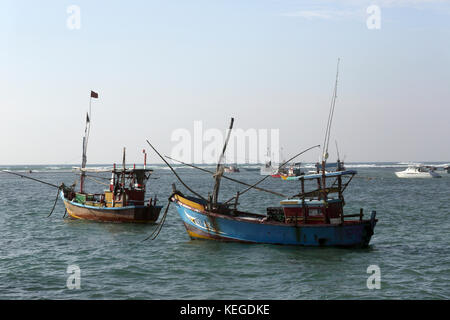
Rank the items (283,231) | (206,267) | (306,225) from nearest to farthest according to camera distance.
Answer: (206,267)
(306,225)
(283,231)

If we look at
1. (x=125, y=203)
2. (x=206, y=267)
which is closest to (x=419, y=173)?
(x=125, y=203)

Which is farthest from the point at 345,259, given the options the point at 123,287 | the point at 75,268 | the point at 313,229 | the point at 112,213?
the point at 112,213

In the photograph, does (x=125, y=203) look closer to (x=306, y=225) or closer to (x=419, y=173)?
(x=306, y=225)

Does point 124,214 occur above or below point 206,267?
above

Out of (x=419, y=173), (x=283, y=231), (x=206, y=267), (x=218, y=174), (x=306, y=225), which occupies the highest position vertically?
(x=419, y=173)

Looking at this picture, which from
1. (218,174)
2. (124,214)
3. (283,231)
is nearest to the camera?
(283,231)

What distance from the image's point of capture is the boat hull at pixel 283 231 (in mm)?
23609

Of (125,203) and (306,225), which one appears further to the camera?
(125,203)

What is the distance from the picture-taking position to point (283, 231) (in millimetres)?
23984

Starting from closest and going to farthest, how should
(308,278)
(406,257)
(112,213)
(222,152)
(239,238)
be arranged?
(308,278), (406,257), (239,238), (222,152), (112,213)

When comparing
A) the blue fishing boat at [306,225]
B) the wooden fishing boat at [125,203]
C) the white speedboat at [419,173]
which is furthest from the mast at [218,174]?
the white speedboat at [419,173]
